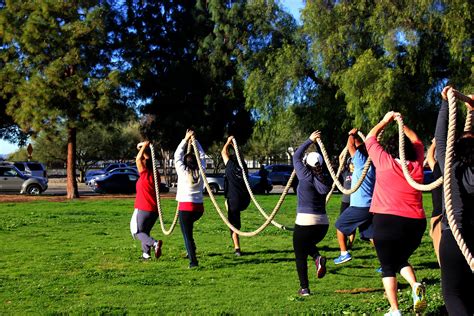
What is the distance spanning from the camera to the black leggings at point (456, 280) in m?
4.81

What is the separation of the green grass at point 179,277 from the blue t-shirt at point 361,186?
1.03 metres

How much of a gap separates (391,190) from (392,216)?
0.27 metres

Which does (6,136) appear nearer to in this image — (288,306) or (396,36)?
(396,36)

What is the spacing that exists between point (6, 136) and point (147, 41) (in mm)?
13775

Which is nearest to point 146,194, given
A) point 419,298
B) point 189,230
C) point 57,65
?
point 189,230

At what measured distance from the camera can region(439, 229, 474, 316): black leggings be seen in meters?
4.81

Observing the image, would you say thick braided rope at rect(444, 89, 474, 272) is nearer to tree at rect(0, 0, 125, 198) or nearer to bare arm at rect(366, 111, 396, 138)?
bare arm at rect(366, 111, 396, 138)

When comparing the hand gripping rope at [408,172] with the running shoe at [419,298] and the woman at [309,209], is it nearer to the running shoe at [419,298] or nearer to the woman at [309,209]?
the running shoe at [419,298]

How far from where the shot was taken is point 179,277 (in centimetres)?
930

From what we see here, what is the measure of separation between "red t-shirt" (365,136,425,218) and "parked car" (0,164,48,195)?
31.6 meters

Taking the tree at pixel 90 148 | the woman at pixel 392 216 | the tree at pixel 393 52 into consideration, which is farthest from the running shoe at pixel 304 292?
the tree at pixel 90 148

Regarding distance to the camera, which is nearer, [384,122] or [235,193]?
[384,122]

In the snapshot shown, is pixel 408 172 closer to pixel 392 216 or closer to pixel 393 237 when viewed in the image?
pixel 392 216

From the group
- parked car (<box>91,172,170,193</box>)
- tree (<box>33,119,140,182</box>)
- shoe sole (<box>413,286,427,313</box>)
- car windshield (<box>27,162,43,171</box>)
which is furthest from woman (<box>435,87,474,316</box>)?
tree (<box>33,119,140,182</box>)
